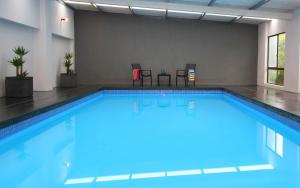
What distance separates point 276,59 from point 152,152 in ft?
28.2

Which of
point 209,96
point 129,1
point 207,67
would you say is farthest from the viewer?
point 207,67

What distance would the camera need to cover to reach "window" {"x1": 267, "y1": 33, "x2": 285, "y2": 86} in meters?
10.1

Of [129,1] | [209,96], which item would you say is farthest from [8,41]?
[209,96]

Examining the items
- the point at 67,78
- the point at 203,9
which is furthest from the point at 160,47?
the point at 67,78

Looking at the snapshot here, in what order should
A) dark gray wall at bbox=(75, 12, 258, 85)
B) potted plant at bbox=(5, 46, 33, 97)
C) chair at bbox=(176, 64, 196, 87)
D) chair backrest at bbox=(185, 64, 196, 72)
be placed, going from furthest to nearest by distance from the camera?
dark gray wall at bbox=(75, 12, 258, 85) → chair backrest at bbox=(185, 64, 196, 72) → chair at bbox=(176, 64, 196, 87) → potted plant at bbox=(5, 46, 33, 97)

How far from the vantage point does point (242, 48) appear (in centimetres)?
1235

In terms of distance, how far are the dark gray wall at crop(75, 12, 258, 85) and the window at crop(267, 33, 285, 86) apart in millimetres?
1325

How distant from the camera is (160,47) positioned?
12078 mm

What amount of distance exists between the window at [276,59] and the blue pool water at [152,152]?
14.7 ft

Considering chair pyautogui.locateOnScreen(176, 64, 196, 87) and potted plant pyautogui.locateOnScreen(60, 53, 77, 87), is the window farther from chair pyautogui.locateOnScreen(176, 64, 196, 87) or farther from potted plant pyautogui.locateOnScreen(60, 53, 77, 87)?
potted plant pyautogui.locateOnScreen(60, 53, 77, 87)

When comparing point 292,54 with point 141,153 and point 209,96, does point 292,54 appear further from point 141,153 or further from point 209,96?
point 141,153

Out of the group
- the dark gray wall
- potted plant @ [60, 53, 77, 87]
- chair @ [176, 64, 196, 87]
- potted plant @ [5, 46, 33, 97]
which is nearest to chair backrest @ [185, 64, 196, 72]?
chair @ [176, 64, 196, 87]

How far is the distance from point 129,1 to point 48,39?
2.72 m

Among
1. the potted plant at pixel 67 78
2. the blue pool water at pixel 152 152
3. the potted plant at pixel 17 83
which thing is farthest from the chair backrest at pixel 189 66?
the potted plant at pixel 17 83
